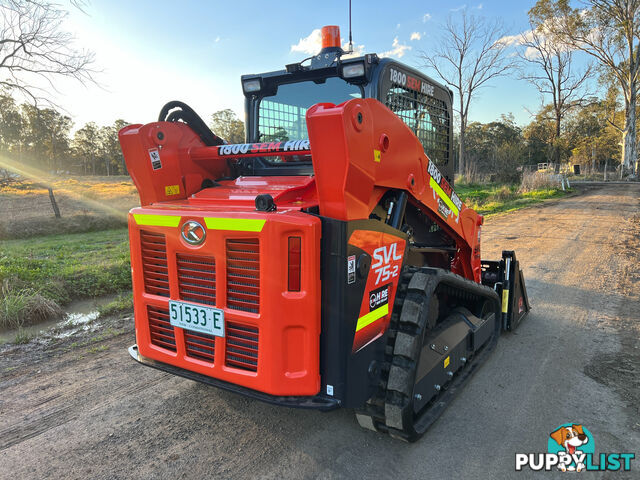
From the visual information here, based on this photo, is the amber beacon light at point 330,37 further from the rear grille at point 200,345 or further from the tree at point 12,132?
the tree at point 12,132

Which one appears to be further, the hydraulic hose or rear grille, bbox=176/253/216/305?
the hydraulic hose

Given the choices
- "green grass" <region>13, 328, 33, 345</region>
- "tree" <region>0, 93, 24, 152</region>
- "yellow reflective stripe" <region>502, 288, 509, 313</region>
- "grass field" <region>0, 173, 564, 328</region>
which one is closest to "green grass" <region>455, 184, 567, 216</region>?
"grass field" <region>0, 173, 564, 328</region>

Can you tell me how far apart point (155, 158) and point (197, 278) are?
112 cm

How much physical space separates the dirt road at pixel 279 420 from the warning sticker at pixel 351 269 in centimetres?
118

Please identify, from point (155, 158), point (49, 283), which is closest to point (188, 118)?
point (155, 158)

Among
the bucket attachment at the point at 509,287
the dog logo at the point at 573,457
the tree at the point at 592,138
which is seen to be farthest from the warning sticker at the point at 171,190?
the tree at the point at 592,138

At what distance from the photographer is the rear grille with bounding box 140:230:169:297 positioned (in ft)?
8.98

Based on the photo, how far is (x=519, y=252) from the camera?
862cm

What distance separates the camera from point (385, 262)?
2600 millimetres

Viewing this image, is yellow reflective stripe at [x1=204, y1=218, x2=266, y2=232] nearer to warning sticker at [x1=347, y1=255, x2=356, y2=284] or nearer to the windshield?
warning sticker at [x1=347, y1=255, x2=356, y2=284]

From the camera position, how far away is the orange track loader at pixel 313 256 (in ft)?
7.40

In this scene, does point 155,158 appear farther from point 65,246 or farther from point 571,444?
point 65,246

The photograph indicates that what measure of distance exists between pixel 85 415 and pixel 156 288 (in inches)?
45.2

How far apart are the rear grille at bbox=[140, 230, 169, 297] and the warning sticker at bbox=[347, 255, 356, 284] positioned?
125 cm
